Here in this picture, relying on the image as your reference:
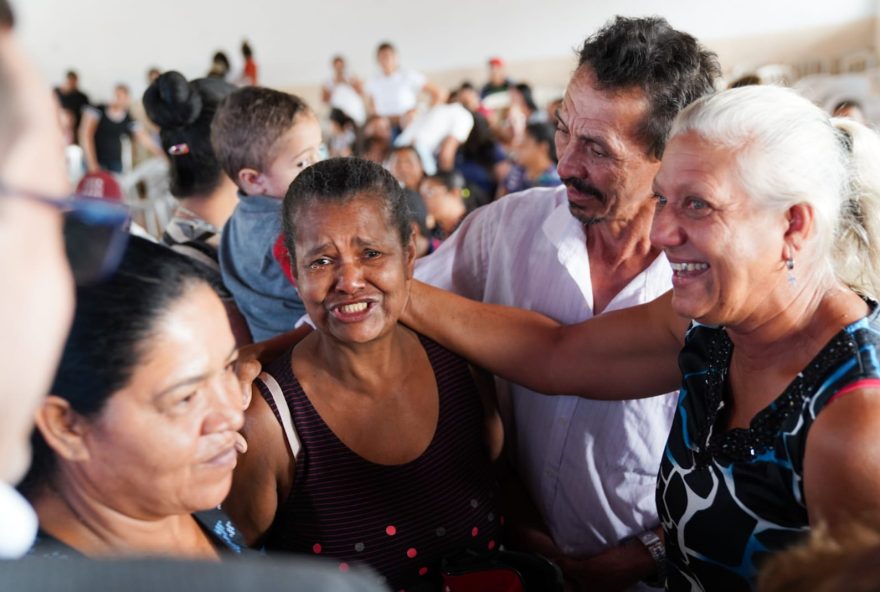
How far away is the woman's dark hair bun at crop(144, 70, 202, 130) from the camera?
7.60 feet

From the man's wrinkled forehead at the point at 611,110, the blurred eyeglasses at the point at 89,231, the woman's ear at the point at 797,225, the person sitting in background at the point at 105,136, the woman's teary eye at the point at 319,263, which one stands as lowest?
the person sitting in background at the point at 105,136

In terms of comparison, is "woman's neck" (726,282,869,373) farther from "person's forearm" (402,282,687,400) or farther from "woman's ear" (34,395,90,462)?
"woman's ear" (34,395,90,462)

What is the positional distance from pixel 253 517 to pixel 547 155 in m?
4.14

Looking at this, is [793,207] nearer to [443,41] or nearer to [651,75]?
[651,75]

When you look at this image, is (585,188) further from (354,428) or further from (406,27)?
(406,27)

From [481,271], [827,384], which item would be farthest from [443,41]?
[827,384]

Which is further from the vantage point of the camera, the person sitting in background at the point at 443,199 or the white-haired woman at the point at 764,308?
the person sitting in background at the point at 443,199

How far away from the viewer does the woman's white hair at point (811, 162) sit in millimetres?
1229

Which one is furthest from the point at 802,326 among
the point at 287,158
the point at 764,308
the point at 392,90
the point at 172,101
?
the point at 392,90

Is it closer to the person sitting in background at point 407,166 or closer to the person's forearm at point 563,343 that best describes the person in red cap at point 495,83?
the person sitting in background at point 407,166

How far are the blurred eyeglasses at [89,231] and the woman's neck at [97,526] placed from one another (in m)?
0.30

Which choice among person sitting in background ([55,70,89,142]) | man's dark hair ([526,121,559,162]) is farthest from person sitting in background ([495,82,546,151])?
person sitting in background ([55,70,89,142])

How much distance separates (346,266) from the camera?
5.20 feet

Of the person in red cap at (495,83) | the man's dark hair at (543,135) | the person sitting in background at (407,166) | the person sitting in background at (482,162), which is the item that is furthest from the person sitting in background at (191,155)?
the person in red cap at (495,83)
